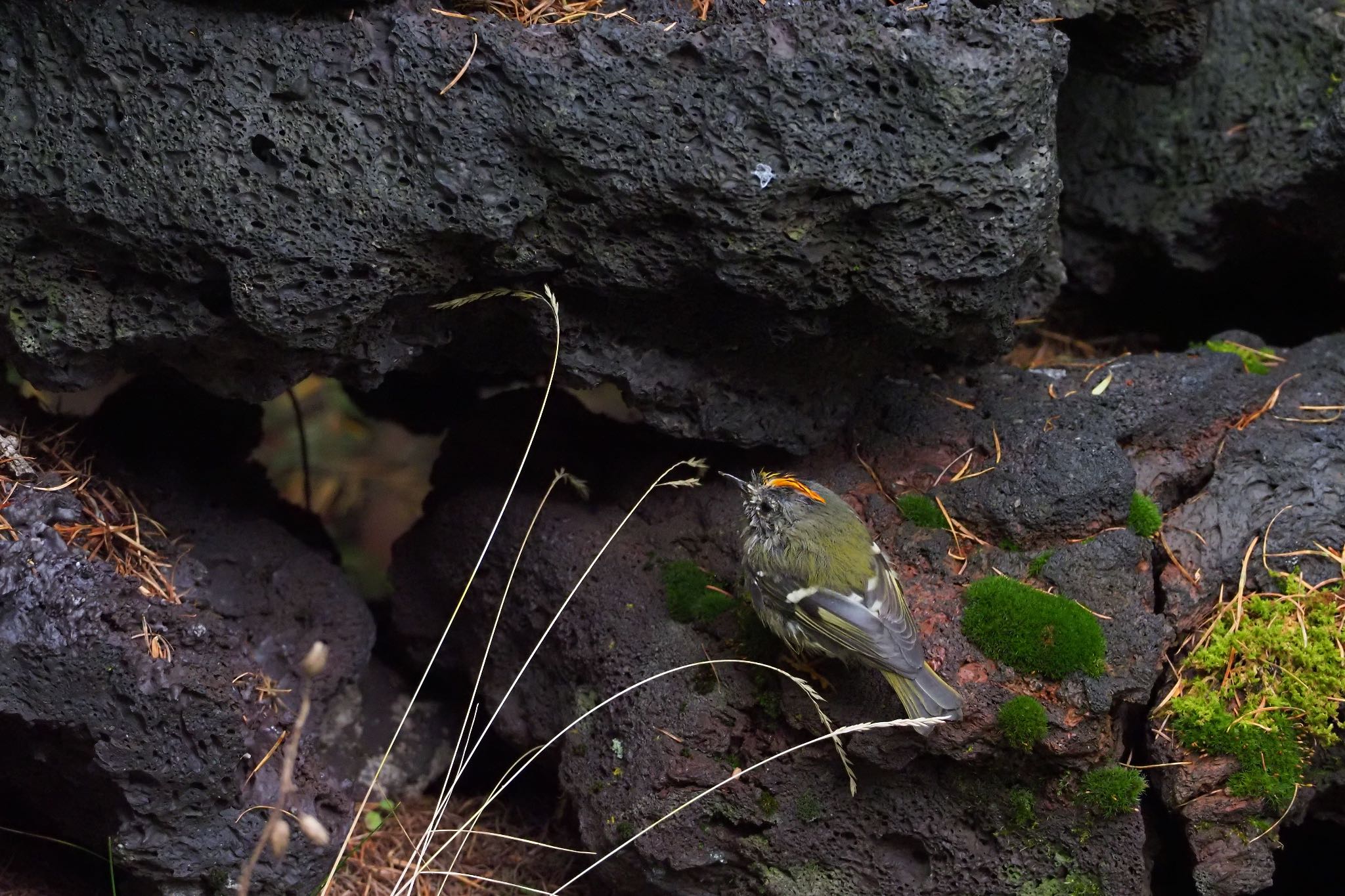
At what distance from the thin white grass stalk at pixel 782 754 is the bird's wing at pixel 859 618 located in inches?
7.1

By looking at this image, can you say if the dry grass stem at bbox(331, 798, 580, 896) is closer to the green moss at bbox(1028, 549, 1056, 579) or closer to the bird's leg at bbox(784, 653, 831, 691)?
the bird's leg at bbox(784, 653, 831, 691)

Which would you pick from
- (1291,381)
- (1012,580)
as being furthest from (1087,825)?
(1291,381)

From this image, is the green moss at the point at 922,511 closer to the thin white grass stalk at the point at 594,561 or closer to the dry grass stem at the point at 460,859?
the thin white grass stalk at the point at 594,561

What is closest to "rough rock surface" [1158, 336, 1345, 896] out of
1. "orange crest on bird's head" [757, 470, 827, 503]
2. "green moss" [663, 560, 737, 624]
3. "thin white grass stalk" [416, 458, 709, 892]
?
"orange crest on bird's head" [757, 470, 827, 503]

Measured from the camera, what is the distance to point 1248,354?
4762mm

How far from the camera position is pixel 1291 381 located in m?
4.61

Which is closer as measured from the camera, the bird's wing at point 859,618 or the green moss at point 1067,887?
the bird's wing at point 859,618

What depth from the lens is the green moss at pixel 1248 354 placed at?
468 centimetres

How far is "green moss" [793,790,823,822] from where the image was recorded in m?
3.90

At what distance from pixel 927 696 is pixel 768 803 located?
723 millimetres

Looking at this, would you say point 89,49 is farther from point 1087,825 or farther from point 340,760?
point 1087,825

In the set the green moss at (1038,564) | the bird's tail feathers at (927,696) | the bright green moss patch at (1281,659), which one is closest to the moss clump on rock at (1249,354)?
the bright green moss patch at (1281,659)

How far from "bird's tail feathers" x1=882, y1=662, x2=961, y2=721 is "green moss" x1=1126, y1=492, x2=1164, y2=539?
3.37 feet

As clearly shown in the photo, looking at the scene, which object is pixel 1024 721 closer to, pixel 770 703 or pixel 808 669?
pixel 808 669
